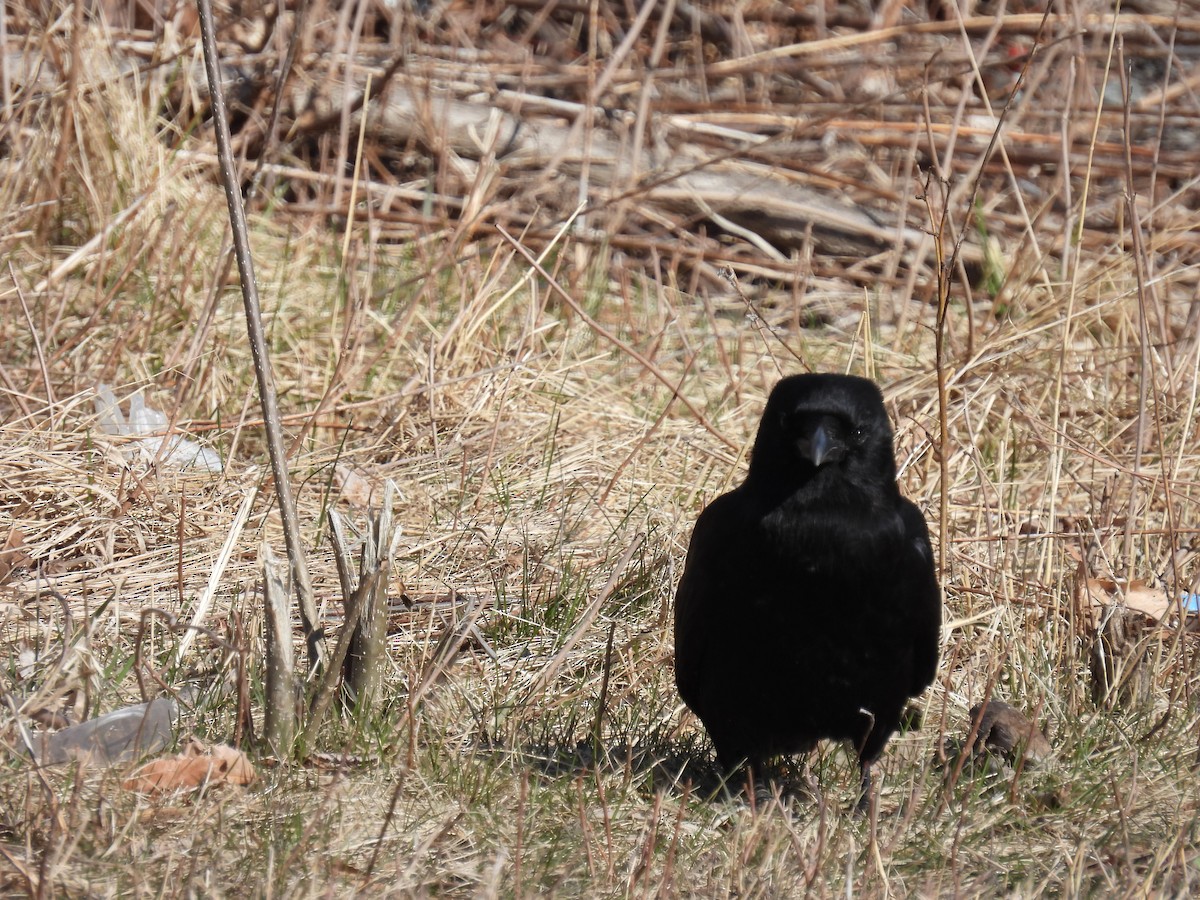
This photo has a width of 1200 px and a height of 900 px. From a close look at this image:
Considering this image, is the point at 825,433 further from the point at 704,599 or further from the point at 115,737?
the point at 115,737

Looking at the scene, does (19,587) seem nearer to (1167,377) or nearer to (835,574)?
(835,574)

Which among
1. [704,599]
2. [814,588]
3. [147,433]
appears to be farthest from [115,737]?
[147,433]

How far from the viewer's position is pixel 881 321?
19.2ft

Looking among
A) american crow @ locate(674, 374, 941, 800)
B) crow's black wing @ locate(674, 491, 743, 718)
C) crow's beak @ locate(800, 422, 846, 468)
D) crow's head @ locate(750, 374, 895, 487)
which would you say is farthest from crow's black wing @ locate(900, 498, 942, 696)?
crow's black wing @ locate(674, 491, 743, 718)

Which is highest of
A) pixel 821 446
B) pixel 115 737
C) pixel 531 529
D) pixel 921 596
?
pixel 821 446

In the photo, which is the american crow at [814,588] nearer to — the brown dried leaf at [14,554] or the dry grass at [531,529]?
the dry grass at [531,529]

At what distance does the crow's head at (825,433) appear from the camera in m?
2.66

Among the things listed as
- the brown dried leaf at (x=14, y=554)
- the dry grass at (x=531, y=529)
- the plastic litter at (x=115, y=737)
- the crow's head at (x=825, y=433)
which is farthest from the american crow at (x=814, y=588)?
the brown dried leaf at (x=14, y=554)

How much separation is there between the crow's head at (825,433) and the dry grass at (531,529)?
0.52 metres

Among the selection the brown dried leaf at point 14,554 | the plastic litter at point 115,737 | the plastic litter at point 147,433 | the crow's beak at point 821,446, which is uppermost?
the crow's beak at point 821,446

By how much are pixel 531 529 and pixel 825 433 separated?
56.1 inches

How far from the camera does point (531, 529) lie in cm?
392

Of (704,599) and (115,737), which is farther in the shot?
(704,599)

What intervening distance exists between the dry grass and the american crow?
145 millimetres
